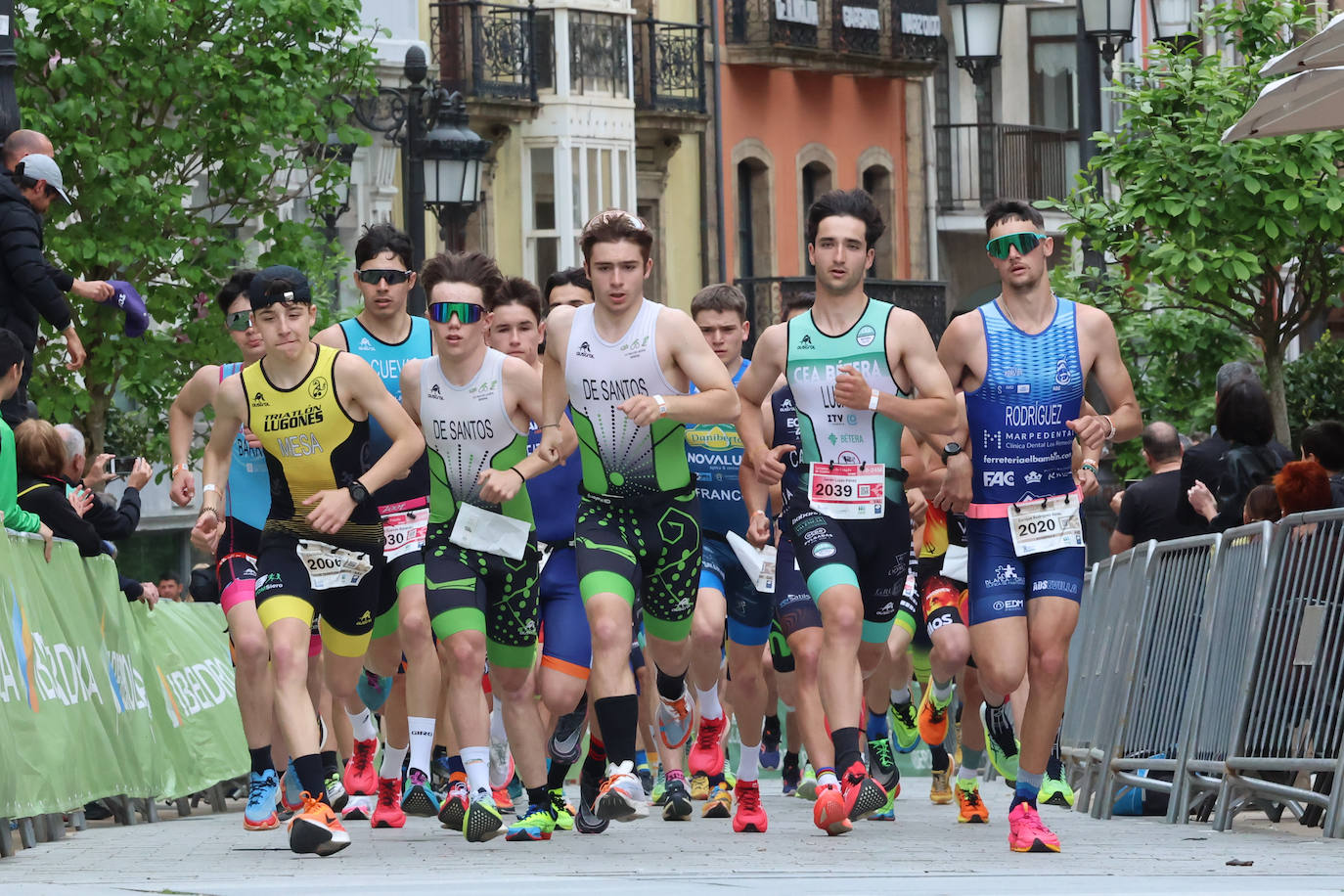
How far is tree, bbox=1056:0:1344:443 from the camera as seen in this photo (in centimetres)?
2253

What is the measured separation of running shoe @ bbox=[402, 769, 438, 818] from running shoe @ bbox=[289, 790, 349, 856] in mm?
2105

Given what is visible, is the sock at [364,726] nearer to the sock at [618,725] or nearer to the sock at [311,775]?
the sock at [618,725]

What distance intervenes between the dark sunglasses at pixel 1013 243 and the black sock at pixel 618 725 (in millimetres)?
2144

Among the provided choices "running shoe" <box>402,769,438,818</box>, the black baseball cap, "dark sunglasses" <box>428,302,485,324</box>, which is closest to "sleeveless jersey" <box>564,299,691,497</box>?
"dark sunglasses" <box>428,302,485,324</box>

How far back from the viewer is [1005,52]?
51.2 meters

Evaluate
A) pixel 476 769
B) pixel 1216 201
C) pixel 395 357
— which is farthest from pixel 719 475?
pixel 1216 201

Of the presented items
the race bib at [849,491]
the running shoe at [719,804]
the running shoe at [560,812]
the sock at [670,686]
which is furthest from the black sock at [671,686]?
the race bib at [849,491]

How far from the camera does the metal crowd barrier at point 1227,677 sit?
1132 centimetres

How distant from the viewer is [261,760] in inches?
516

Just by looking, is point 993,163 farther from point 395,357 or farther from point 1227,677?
point 1227,677

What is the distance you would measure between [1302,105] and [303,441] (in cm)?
442

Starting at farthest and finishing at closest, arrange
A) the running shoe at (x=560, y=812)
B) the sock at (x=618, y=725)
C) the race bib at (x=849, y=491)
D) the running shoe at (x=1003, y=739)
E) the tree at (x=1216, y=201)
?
the tree at (x=1216, y=201), the running shoe at (x=1003, y=739), the running shoe at (x=560, y=812), the race bib at (x=849, y=491), the sock at (x=618, y=725)

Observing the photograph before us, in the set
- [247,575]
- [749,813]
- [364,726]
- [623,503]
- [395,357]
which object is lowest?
[749,813]

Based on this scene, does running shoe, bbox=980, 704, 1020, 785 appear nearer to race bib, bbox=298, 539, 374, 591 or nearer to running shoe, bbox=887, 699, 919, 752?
running shoe, bbox=887, 699, 919, 752
